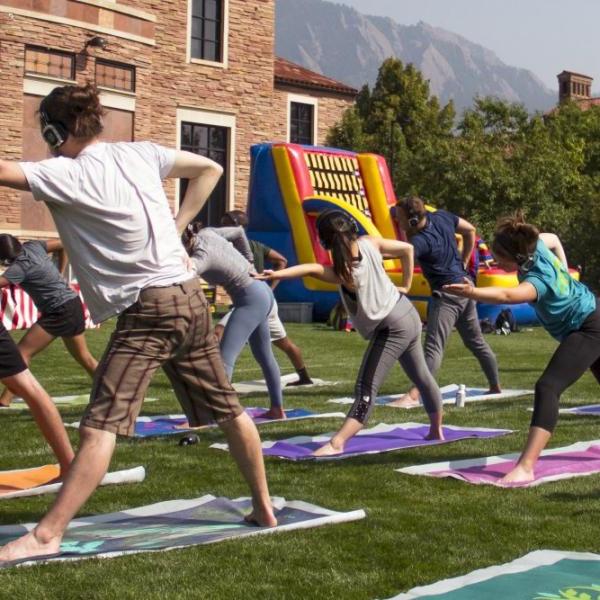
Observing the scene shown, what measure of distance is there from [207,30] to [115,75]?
5.77 meters

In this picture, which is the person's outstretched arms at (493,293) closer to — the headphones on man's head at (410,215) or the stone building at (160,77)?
the headphones on man's head at (410,215)

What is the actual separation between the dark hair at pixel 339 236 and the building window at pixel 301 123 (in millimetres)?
33059

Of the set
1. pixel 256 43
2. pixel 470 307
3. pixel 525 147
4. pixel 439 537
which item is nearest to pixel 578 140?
pixel 525 147

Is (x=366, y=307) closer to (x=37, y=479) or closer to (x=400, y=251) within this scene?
(x=400, y=251)

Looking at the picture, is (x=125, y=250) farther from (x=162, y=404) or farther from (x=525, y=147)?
(x=525, y=147)

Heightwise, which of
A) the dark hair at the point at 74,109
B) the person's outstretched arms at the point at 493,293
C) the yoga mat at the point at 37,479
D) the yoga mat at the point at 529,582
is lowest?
the yoga mat at the point at 37,479

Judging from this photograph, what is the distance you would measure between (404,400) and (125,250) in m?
5.98

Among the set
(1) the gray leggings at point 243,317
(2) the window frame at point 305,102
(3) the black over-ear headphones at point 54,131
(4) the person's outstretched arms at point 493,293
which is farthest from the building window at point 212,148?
(3) the black over-ear headphones at point 54,131

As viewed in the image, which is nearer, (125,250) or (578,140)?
(125,250)

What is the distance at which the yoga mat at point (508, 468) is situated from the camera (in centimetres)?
656

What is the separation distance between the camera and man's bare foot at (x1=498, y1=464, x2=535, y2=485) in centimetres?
639

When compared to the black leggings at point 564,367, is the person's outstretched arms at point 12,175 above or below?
above

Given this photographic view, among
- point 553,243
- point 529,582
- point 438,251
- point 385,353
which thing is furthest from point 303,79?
point 529,582

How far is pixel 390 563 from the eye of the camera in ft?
15.4
